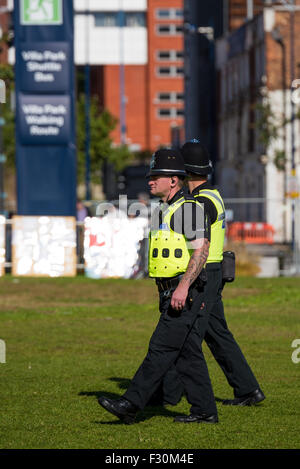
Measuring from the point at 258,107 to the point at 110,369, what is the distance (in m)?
40.6

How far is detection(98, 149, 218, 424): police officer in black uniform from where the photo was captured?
820 cm

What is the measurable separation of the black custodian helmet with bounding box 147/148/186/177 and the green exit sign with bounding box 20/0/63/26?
704 inches

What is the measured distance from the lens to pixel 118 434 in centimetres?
806

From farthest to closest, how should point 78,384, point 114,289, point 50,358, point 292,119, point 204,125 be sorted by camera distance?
1. point 204,125
2. point 292,119
3. point 114,289
4. point 50,358
5. point 78,384

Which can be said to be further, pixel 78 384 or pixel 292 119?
pixel 292 119

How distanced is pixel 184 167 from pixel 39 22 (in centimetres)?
1788

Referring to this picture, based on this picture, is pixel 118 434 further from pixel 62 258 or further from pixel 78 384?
pixel 62 258

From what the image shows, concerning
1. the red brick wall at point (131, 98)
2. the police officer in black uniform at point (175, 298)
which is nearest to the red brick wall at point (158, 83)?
the red brick wall at point (131, 98)

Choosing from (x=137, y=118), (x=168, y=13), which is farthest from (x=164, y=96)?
(x=168, y=13)

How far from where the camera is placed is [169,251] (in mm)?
8273

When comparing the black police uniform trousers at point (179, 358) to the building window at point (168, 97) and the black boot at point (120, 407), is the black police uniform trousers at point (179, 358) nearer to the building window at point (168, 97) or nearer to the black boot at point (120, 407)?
the black boot at point (120, 407)

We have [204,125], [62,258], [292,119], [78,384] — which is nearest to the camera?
[78,384]

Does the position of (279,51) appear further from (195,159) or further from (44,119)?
(195,159)

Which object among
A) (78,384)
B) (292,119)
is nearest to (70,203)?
(78,384)
